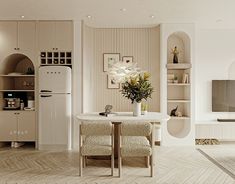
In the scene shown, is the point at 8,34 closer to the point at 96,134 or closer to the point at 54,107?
the point at 54,107

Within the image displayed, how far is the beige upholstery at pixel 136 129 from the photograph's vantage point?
3902 millimetres

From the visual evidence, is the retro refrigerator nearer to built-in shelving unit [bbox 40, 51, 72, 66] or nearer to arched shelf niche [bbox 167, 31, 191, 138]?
built-in shelving unit [bbox 40, 51, 72, 66]

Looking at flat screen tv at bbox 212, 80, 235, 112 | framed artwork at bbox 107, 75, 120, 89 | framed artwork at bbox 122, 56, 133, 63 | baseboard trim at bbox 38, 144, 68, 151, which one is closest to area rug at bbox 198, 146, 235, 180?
flat screen tv at bbox 212, 80, 235, 112

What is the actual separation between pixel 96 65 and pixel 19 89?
5.81 feet

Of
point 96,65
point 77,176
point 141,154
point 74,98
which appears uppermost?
point 96,65

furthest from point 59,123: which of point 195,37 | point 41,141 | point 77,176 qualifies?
point 195,37

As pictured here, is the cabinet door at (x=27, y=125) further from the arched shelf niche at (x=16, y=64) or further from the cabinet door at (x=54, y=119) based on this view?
the arched shelf niche at (x=16, y=64)

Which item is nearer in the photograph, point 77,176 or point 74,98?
point 77,176

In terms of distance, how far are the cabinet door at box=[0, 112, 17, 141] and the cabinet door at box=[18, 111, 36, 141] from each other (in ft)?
0.39

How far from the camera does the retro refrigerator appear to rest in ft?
18.8

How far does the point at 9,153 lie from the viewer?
216 inches

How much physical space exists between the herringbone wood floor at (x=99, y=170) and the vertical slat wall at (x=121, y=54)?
153 cm

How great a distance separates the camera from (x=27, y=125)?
5895 millimetres

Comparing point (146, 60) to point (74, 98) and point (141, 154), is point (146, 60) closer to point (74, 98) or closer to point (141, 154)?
point (74, 98)
